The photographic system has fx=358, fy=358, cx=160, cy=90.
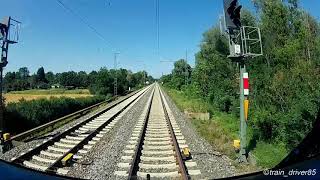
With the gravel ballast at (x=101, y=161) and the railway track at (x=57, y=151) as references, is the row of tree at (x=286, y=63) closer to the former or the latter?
the gravel ballast at (x=101, y=161)

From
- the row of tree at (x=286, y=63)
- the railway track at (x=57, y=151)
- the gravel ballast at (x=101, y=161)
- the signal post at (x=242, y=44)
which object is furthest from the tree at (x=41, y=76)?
the signal post at (x=242, y=44)

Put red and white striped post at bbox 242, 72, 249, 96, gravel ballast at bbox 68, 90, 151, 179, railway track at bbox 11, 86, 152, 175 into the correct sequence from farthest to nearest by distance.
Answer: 1. red and white striped post at bbox 242, 72, 249, 96
2. gravel ballast at bbox 68, 90, 151, 179
3. railway track at bbox 11, 86, 152, 175

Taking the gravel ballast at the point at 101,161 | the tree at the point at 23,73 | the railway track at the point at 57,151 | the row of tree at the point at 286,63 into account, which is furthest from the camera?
the row of tree at the point at 286,63

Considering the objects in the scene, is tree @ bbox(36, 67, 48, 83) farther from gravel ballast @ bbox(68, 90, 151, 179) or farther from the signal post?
the signal post

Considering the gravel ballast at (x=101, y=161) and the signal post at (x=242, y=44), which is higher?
the signal post at (x=242, y=44)

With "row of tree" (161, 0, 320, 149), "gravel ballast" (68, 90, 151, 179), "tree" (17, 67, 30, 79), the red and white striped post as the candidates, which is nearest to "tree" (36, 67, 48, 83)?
"tree" (17, 67, 30, 79)

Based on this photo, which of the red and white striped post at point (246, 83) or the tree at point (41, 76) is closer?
the tree at point (41, 76)

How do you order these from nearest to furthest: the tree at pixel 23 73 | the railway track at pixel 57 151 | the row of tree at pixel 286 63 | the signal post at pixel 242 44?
the tree at pixel 23 73
the railway track at pixel 57 151
the row of tree at pixel 286 63
the signal post at pixel 242 44

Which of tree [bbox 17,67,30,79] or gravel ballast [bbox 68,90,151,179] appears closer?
tree [bbox 17,67,30,79]

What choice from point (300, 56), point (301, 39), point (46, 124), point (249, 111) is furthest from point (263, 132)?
point (46, 124)

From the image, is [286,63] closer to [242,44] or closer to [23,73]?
[242,44]

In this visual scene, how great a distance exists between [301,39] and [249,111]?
3.26 metres

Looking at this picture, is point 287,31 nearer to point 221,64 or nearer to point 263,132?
point 263,132

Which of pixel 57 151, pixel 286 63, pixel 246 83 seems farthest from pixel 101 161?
pixel 246 83
